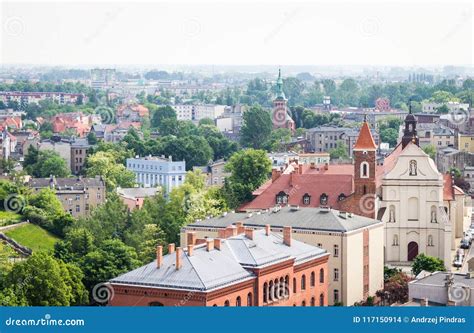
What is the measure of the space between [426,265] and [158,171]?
2031 cm

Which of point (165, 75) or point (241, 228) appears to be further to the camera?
point (165, 75)

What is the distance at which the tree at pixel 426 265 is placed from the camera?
75.9 feet

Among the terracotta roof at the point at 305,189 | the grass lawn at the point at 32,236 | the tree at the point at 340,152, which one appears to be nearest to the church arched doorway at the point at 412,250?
the terracotta roof at the point at 305,189

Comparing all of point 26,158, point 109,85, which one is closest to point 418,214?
point 26,158

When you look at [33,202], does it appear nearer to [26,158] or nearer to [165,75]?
[26,158]

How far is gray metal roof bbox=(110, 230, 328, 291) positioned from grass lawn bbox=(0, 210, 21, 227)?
10.6 metres

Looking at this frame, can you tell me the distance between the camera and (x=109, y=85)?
384ft

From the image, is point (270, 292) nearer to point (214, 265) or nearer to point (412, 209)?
point (214, 265)

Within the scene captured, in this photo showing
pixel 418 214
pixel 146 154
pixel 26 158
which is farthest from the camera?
pixel 146 154

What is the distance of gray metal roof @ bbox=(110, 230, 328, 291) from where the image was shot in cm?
1691

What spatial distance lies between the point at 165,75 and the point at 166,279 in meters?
124

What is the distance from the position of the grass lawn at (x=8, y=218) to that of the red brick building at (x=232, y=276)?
9.62 m

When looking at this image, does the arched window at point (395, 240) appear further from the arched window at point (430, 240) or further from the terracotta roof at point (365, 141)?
the terracotta roof at point (365, 141)

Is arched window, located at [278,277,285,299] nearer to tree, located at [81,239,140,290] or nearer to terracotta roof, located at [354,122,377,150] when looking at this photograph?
tree, located at [81,239,140,290]
